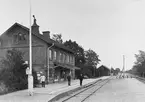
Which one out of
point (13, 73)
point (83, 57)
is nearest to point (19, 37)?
point (13, 73)

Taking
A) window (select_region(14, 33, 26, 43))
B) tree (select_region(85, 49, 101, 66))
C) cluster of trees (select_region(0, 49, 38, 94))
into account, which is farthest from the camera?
tree (select_region(85, 49, 101, 66))

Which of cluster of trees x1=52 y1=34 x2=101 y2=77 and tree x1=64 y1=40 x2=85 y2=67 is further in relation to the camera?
tree x1=64 y1=40 x2=85 y2=67

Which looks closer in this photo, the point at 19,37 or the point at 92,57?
the point at 19,37

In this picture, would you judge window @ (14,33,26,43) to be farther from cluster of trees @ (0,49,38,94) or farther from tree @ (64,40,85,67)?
tree @ (64,40,85,67)

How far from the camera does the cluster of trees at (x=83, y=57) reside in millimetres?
73106

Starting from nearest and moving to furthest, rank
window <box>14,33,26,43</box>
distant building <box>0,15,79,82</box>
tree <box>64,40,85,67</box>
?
distant building <box>0,15,79,82</box> < window <box>14,33,26,43</box> < tree <box>64,40,85,67</box>

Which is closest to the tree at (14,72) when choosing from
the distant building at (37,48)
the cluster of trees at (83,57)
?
the distant building at (37,48)

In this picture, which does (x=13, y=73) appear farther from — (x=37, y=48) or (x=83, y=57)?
(x=83, y=57)

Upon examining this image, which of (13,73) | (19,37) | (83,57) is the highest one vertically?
(19,37)

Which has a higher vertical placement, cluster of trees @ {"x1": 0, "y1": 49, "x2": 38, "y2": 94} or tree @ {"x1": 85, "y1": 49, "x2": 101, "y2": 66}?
tree @ {"x1": 85, "y1": 49, "x2": 101, "y2": 66}

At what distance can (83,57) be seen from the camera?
7919cm

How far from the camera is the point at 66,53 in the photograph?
142 ft

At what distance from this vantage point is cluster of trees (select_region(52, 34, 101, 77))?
7311cm

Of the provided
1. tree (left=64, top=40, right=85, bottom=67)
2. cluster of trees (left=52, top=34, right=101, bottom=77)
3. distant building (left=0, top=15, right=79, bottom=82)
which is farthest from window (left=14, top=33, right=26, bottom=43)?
tree (left=64, top=40, right=85, bottom=67)
